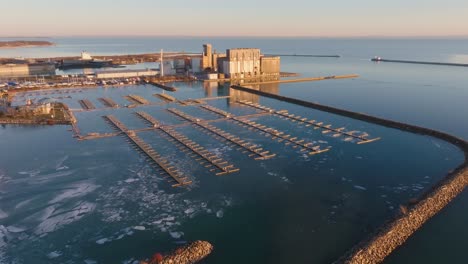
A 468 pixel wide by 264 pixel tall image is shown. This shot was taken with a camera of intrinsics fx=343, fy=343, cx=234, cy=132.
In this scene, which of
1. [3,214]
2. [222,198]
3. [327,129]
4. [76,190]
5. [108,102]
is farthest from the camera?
[108,102]

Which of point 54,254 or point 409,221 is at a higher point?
point 409,221

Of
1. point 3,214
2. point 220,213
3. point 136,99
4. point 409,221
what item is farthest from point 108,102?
point 409,221

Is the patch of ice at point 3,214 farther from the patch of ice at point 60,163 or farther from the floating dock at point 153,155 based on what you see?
the floating dock at point 153,155

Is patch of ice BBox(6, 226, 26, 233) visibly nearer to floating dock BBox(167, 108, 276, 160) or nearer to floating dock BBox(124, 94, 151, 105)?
floating dock BBox(167, 108, 276, 160)

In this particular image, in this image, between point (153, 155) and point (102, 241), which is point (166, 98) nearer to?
point (153, 155)

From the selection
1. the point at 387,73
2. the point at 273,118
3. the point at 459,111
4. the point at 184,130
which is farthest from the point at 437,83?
the point at 184,130

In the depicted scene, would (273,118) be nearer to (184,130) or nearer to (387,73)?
(184,130)
